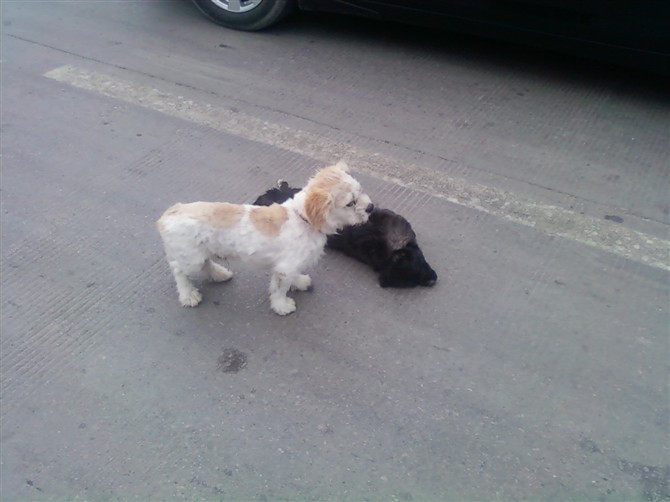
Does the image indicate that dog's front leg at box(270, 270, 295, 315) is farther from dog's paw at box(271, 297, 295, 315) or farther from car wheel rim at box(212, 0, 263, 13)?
car wheel rim at box(212, 0, 263, 13)

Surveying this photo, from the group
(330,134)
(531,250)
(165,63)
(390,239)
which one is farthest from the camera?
(165,63)

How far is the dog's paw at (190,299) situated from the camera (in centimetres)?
351

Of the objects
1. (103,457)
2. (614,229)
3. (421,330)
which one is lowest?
(103,457)

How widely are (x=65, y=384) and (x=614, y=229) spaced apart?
346 cm

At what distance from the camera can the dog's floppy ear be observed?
311 centimetres

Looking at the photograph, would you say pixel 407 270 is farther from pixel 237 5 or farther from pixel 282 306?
pixel 237 5

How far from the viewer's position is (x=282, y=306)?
11.4 feet

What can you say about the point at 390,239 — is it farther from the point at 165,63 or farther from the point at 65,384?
the point at 165,63

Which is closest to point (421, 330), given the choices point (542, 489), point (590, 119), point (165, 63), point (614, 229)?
point (542, 489)

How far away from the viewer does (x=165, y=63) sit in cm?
589

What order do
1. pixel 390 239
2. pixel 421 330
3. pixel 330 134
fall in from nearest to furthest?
pixel 421 330
pixel 390 239
pixel 330 134

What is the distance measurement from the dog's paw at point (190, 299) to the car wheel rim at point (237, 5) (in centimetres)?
387

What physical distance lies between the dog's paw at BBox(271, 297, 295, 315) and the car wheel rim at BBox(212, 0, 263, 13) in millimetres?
3946

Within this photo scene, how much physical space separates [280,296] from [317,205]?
2.08ft
